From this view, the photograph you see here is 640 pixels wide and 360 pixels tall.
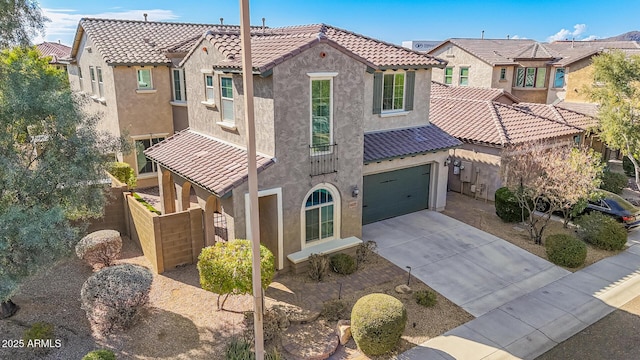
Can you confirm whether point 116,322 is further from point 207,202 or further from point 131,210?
point 131,210

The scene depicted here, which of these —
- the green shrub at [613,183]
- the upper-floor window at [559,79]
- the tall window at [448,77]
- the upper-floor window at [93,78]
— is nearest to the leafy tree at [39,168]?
the upper-floor window at [93,78]

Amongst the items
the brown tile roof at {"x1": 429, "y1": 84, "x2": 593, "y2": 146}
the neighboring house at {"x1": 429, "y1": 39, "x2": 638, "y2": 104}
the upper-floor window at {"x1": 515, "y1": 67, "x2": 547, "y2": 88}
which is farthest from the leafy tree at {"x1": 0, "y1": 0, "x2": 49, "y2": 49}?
the upper-floor window at {"x1": 515, "y1": 67, "x2": 547, "y2": 88}

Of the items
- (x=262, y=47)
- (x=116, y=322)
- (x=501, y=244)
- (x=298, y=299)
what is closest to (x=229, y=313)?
(x=298, y=299)

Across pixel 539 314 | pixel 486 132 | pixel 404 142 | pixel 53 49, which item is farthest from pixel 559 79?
pixel 53 49

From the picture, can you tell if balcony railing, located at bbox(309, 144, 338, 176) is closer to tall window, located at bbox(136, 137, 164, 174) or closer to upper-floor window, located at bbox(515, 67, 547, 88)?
tall window, located at bbox(136, 137, 164, 174)

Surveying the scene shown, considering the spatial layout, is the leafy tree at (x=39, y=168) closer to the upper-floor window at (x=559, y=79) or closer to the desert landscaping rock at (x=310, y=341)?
the desert landscaping rock at (x=310, y=341)

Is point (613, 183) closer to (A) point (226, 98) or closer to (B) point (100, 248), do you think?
(A) point (226, 98)
